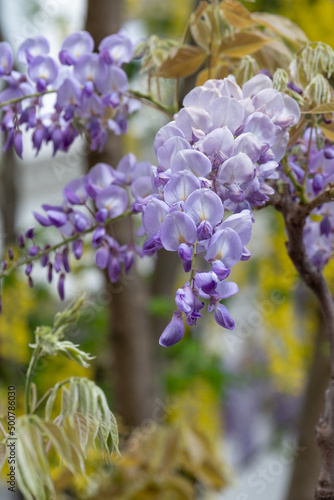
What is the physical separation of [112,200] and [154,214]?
5.6 inches

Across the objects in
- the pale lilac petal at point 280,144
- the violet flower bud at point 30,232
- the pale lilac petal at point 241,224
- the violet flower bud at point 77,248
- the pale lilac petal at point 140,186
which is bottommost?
the violet flower bud at point 77,248

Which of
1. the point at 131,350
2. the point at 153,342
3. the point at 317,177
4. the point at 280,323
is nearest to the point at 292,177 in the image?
the point at 317,177

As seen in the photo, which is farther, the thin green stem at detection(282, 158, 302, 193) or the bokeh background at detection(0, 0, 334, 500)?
the bokeh background at detection(0, 0, 334, 500)

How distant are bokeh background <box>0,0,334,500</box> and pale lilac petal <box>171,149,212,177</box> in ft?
0.64

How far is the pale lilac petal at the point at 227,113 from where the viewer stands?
1.12 feet

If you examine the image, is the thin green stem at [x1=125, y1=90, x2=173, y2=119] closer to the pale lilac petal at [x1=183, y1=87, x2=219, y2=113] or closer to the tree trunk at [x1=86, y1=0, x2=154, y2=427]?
the pale lilac petal at [x1=183, y1=87, x2=219, y2=113]

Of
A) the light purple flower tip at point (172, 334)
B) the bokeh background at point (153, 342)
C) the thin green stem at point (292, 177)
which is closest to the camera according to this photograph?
the light purple flower tip at point (172, 334)

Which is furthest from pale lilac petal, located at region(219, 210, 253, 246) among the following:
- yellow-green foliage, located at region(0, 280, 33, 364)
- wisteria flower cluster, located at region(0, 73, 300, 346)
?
yellow-green foliage, located at region(0, 280, 33, 364)

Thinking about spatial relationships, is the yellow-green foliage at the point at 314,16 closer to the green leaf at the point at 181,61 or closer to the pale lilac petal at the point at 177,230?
the green leaf at the point at 181,61

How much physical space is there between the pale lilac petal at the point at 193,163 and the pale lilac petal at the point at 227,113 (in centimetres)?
4

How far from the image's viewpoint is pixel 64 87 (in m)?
0.44

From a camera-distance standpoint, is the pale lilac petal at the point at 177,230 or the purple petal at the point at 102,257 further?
the purple petal at the point at 102,257

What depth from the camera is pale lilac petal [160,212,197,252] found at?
301 millimetres

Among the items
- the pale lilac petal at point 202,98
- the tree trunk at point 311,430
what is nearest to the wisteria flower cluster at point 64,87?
the pale lilac petal at point 202,98
